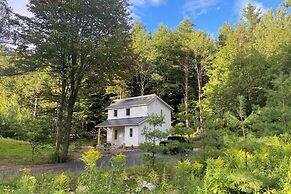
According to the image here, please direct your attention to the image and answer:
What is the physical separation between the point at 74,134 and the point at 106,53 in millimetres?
22297

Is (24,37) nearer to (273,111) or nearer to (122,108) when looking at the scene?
(273,111)

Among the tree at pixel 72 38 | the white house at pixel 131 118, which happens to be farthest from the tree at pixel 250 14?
the tree at pixel 72 38

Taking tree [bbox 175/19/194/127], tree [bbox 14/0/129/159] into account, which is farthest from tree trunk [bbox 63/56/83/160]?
tree [bbox 175/19/194/127]

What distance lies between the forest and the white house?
5154mm

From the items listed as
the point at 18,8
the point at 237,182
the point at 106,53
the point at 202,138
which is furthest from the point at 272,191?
the point at 18,8

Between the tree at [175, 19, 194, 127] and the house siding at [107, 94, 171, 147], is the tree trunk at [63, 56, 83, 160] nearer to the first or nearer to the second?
the house siding at [107, 94, 171, 147]

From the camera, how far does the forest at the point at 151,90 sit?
4930 millimetres

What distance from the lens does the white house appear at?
97.4 feet

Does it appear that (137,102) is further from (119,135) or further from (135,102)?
(119,135)

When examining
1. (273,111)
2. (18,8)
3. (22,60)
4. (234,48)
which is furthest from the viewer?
(234,48)

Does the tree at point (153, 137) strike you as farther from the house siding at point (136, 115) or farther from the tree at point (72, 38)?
the house siding at point (136, 115)

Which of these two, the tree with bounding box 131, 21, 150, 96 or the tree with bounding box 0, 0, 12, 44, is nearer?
the tree with bounding box 0, 0, 12, 44

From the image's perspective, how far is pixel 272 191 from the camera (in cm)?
456

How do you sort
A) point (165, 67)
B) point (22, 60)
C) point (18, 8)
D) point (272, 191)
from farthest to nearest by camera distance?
point (165, 67) → point (18, 8) → point (22, 60) → point (272, 191)
